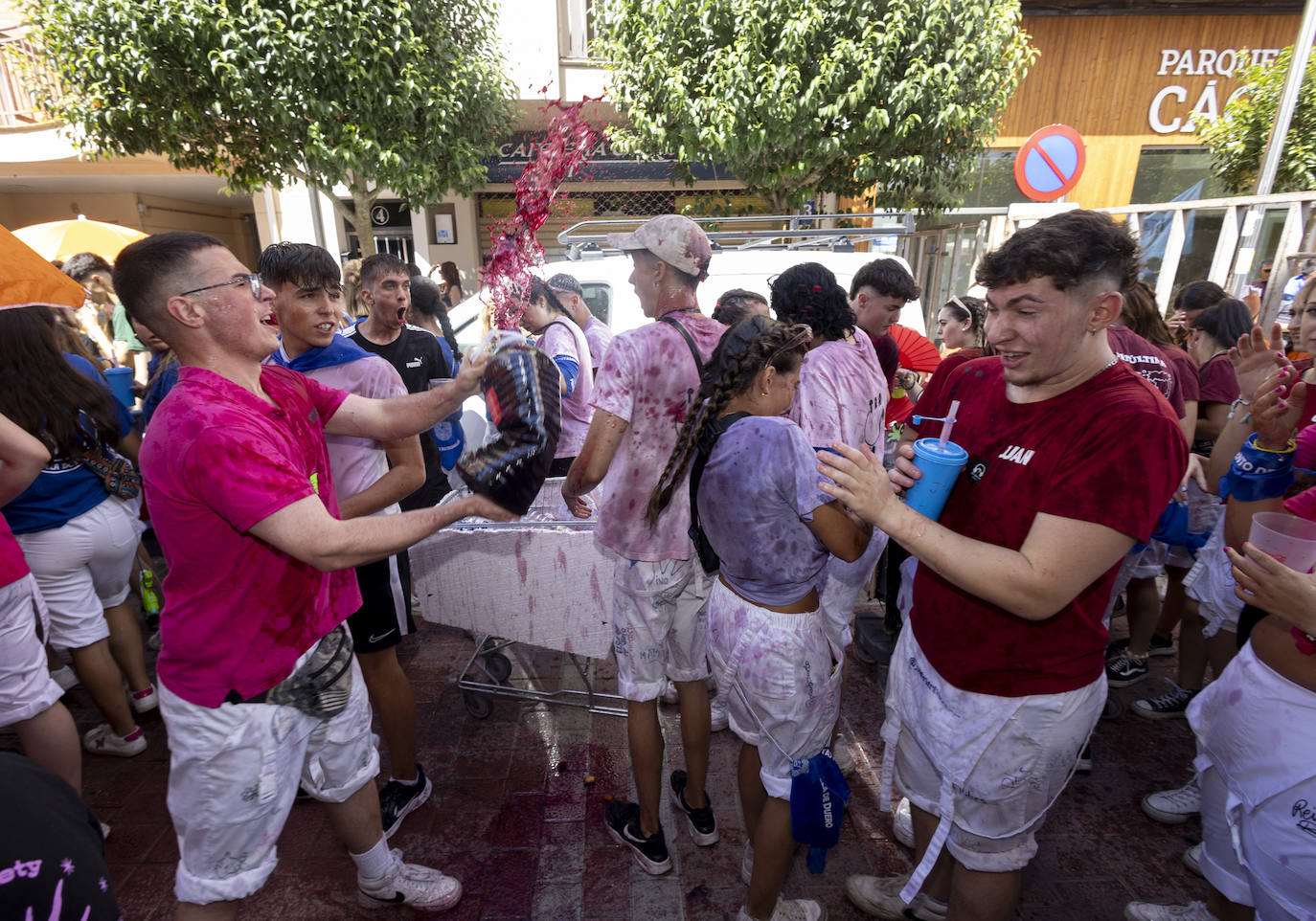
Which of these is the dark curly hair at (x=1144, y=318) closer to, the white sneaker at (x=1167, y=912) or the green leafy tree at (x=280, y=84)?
the white sneaker at (x=1167, y=912)

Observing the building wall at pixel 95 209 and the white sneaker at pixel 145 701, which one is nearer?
the white sneaker at pixel 145 701

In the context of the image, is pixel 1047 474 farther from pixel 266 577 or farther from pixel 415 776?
pixel 415 776

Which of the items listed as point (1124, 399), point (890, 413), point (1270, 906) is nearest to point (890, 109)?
point (890, 413)

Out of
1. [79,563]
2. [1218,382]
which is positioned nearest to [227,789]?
[79,563]

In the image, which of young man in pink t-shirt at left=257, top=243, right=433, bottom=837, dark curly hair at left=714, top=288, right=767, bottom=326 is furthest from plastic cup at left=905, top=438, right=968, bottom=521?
young man in pink t-shirt at left=257, top=243, right=433, bottom=837

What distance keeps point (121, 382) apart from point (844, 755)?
5494 mm

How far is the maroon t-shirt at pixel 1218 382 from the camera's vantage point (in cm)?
389

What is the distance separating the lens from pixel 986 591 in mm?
1544

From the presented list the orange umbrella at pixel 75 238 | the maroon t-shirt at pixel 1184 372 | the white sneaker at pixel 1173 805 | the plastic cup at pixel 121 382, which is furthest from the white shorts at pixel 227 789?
the orange umbrella at pixel 75 238

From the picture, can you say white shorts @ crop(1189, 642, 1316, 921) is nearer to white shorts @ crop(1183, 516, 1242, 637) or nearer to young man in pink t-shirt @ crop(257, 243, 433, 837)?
white shorts @ crop(1183, 516, 1242, 637)

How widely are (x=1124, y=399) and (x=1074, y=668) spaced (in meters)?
0.73

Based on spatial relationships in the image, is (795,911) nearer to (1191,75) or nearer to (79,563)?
(79,563)

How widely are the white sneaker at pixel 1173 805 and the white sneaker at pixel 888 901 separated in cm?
129

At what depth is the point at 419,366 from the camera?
3777mm
